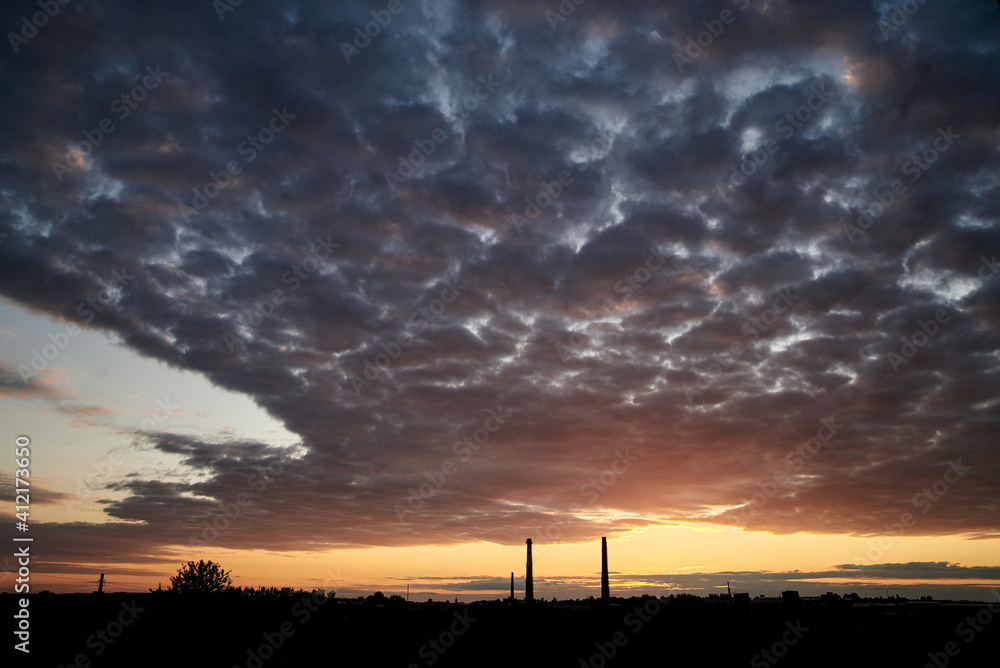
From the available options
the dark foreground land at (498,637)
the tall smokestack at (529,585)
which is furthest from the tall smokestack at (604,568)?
the dark foreground land at (498,637)

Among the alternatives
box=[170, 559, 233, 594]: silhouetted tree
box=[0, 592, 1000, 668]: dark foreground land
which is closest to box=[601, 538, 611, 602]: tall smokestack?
box=[0, 592, 1000, 668]: dark foreground land

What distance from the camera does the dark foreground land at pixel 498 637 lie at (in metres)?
25.0

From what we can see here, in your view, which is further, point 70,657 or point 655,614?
point 655,614

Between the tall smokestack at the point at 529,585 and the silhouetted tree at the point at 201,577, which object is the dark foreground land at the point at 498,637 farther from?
the silhouetted tree at the point at 201,577

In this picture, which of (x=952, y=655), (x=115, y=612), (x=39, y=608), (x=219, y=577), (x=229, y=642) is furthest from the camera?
(x=219, y=577)

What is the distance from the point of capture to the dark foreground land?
24953 mm

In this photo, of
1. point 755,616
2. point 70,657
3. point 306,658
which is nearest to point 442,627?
point 306,658

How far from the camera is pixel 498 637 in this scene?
29.8 meters

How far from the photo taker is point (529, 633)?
1173 inches

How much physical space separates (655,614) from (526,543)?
26.6 m

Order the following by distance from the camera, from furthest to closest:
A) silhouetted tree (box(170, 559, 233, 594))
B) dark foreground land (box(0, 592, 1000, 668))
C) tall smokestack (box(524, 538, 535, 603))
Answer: silhouetted tree (box(170, 559, 233, 594))
tall smokestack (box(524, 538, 535, 603))
dark foreground land (box(0, 592, 1000, 668))

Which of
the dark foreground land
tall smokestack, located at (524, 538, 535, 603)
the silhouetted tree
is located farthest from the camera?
the silhouetted tree

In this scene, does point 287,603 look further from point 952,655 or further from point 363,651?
point 952,655

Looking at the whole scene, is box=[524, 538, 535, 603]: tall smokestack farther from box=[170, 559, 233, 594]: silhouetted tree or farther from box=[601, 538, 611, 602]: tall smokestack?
box=[170, 559, 233, 594]: silhouetted tree
